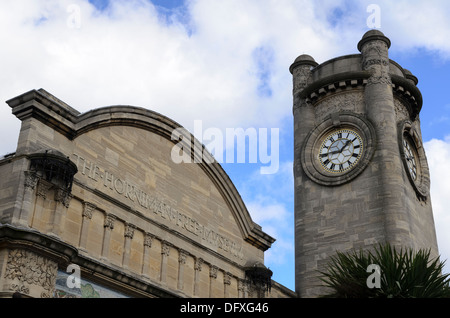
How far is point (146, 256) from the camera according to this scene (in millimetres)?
25781

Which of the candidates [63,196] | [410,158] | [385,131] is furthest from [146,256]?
[410,158]

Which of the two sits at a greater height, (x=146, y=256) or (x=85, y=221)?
(x=85, y=221)

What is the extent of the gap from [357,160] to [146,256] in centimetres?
1763

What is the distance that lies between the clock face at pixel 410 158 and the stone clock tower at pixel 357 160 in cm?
7

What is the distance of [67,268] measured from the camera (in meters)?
21.6

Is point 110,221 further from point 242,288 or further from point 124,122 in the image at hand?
point 242,288

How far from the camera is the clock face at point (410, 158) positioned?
131 ft

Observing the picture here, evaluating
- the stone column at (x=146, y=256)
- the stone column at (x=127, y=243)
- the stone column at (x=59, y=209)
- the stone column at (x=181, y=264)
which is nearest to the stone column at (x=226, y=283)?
the stone column at (x=181, y=264)

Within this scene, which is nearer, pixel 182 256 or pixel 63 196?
pixel 63 196

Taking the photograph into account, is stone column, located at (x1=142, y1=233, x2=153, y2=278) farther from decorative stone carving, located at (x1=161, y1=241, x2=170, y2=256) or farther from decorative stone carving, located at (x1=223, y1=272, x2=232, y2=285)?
decorative stone carving, located at (x1=223, y1=272, x2=232, y2=285)

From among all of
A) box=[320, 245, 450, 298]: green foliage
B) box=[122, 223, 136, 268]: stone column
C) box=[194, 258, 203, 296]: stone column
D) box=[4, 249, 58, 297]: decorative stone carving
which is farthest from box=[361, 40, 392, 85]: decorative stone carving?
box=[4, 249, 58, 297]: decorative stone carving

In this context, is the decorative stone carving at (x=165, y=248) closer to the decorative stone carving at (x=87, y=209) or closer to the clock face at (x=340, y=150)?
the decorative stone carving at (x=87, y=209)
